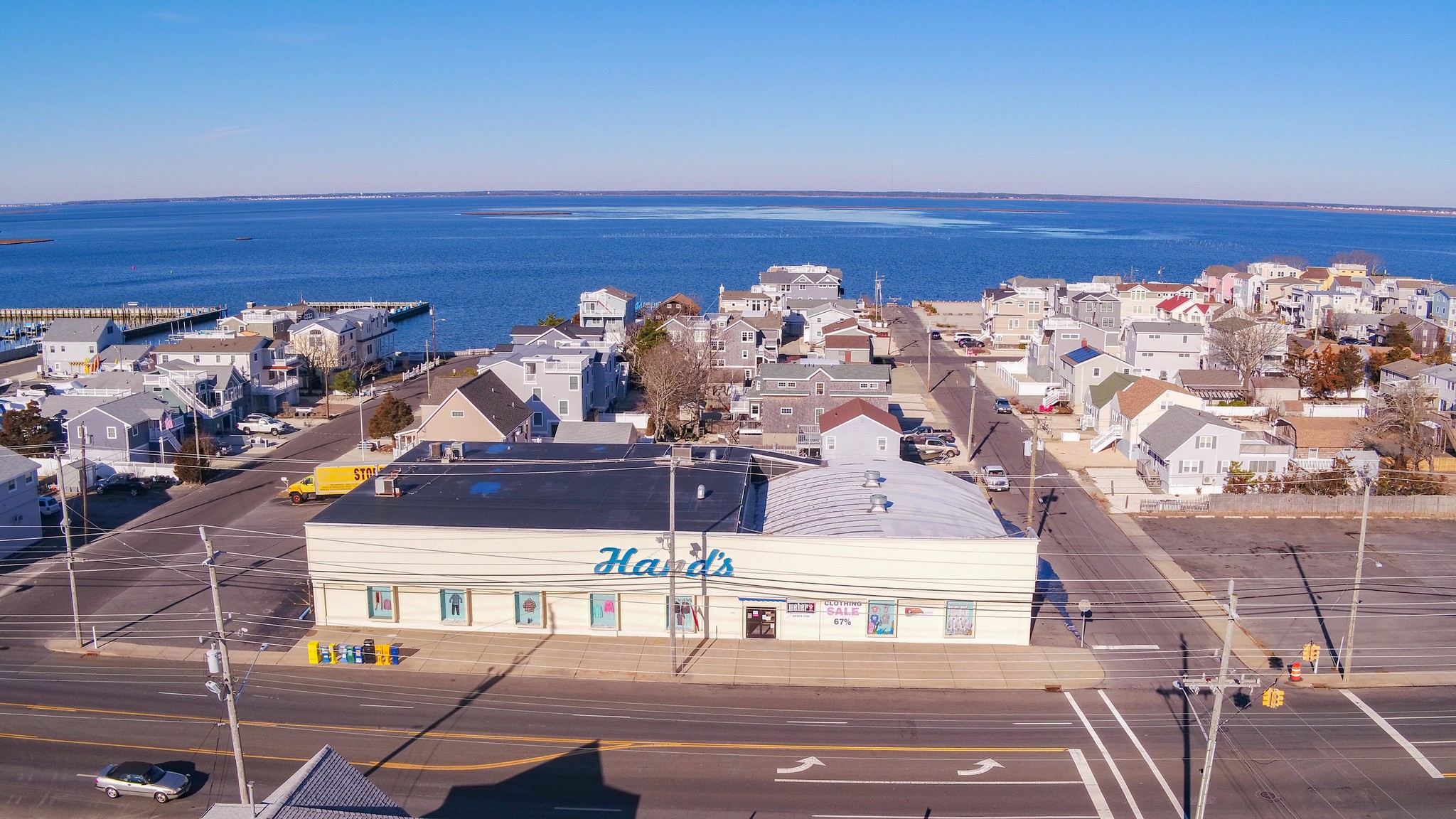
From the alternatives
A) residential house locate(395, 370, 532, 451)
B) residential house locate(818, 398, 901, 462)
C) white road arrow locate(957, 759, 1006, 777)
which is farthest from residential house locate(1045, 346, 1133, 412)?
white road arrow locate(957, 759, 1006, 777)

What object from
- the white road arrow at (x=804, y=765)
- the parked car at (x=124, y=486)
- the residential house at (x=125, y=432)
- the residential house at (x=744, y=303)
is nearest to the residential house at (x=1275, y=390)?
the residential house at (x=744, y=303)

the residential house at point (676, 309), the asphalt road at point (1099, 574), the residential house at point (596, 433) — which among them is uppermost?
the residential house at point (676, 309)

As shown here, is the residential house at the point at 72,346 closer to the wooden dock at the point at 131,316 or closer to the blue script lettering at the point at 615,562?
the wooden dock at the point at 131,316

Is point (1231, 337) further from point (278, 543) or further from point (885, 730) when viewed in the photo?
point (278, 543)

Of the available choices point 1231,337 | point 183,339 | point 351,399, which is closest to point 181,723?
point 351,399

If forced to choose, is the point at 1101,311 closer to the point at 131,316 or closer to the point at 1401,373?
the point at 1401,373

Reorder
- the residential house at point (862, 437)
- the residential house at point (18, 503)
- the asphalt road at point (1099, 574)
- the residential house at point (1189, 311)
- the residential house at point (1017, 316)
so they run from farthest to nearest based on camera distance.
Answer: the residential house at point (1017, 316)
the residential house at point (1189, 311)
the residential house at point (862, 437)
the residential house at point (18, 503)
the asphalt road at point (1099, 574)
